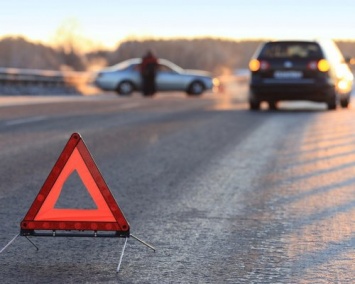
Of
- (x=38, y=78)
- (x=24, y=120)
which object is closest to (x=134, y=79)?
(x=38, y=78)

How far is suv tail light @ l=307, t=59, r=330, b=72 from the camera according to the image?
22.7m

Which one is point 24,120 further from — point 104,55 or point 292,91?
point 104,55

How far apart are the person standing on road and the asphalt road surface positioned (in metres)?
18.0

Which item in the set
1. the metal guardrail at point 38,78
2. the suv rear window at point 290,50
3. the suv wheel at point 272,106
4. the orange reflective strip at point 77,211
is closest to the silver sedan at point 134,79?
the metal guardrail at point 38,78

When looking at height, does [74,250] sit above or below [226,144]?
above

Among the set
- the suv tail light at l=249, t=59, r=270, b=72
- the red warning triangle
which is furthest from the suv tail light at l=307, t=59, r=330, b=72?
the red warning triangle

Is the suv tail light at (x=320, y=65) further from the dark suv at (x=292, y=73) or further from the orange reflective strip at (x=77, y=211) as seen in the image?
the orange reflective strip at (x=77, y=211)

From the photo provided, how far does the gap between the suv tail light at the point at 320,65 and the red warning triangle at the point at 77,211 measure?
17174mm

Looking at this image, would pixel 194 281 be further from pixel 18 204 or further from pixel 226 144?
pixel 226 144

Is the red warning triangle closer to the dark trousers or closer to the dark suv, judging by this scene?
the dark suv

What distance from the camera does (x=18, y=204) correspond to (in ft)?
26.9

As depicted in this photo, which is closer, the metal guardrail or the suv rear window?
the suv rear window

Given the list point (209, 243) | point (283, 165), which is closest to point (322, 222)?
point (209, 243)

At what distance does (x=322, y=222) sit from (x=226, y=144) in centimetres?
649
